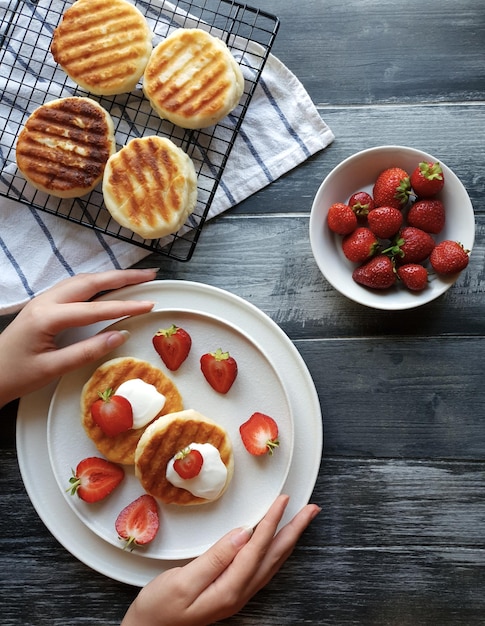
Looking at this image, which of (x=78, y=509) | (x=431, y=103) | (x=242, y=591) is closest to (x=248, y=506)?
(x=242, y=591)

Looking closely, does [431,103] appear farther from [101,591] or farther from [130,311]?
[101,591]

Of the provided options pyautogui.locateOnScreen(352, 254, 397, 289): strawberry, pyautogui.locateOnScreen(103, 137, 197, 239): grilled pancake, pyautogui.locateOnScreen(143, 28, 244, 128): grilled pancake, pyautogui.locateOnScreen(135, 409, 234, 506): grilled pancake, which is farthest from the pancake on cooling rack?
pyautogui.locateOnScreen(352, 254, 397, 289): strawberry

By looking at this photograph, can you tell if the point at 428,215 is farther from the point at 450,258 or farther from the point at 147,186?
the point at 147,186

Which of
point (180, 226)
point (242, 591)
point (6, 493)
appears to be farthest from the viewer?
point (6, 493)

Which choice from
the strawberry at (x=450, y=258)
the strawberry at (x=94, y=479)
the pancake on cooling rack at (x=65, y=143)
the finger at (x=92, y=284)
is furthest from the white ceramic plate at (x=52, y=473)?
the strawberry at (x=450, y=258)

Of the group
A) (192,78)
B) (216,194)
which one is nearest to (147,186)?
(216,194)

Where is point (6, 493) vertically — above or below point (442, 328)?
below
